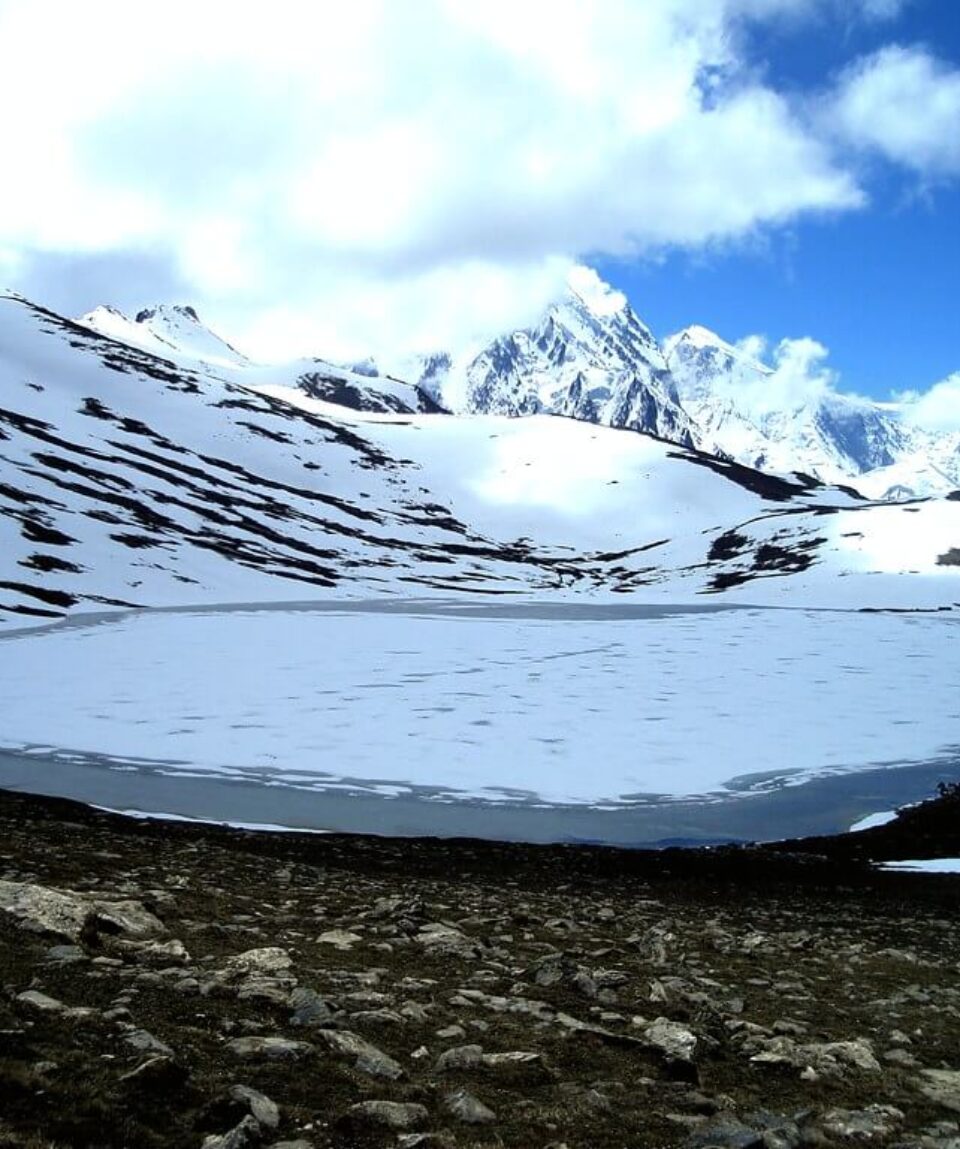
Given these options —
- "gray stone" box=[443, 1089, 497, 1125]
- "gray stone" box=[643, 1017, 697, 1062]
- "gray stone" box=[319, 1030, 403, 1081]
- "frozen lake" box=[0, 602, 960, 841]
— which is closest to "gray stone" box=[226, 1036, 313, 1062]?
"gray stone" box=[319, 1030, 403, 1081]

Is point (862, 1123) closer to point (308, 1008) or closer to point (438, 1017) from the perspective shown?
point (438, 1017)

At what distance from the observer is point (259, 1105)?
5.04 m

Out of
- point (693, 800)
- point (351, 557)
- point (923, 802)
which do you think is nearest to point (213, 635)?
point (693, 800)

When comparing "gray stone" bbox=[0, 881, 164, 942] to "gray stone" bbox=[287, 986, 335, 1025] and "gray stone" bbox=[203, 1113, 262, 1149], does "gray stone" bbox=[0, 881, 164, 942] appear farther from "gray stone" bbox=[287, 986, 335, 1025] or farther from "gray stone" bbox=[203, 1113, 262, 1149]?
"gray stone" bbox=[203, 1113, 262, 1149]

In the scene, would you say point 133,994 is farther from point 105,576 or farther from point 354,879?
point 105,576

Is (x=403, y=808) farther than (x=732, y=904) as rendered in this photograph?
Yes

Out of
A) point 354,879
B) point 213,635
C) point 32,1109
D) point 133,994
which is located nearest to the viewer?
point 32,1109

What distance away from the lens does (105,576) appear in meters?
88.7

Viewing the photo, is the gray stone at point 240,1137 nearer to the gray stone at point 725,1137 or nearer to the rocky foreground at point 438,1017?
the rocky foreground at point 438,1017

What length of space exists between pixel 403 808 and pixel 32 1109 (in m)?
21.0

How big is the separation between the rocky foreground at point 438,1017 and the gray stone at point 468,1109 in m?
0.02

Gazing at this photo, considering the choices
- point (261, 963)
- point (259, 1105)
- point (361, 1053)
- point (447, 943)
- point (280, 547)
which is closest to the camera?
point (259, 1105)

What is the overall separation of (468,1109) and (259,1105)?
54.0 inches

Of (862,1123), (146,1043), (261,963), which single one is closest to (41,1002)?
(146,1043)
